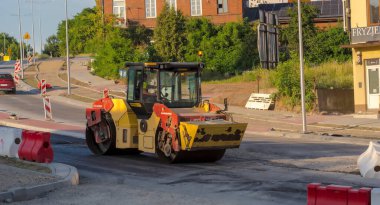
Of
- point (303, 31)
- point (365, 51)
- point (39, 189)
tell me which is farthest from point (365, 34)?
point (39, 189)

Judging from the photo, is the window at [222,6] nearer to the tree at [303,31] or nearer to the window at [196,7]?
the window at [196,7]

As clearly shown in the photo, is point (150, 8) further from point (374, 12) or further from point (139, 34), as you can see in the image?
point (374, 12)

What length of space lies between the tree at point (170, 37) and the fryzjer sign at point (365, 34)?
23773mm

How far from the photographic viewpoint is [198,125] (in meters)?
17.5

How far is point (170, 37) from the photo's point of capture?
5884 cm

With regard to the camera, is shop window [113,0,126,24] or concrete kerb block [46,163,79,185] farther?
shop window [113,0,126,24]

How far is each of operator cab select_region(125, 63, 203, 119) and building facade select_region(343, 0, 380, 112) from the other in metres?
17.2

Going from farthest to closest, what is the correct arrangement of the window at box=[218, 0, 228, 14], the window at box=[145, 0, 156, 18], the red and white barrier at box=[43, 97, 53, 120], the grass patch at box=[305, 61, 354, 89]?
1. the window at box=[145, 0, 156, 18]
2. the window at box=[218, 0, 228, 14]
3. the grass patch at box=[305, 61, 354, 89]
4. the red and white barrier at box=[43, 97, 53, 120]

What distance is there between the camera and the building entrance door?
3517cm

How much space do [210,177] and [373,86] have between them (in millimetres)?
21263

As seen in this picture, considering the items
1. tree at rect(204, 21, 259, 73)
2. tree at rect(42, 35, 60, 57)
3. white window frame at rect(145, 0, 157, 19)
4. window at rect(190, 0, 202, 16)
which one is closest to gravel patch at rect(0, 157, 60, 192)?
tree at rect(204, 21, 259, 73)

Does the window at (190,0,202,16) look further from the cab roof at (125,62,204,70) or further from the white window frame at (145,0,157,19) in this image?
the cab roof at (125,62,204,70)

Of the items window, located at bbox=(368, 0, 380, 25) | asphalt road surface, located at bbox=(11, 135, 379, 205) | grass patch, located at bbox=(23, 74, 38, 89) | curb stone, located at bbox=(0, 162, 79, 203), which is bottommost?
asphalt road surface, located at bbox=(11, 135, 379, 205)

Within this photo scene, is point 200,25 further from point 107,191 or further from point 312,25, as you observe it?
point 107,191
